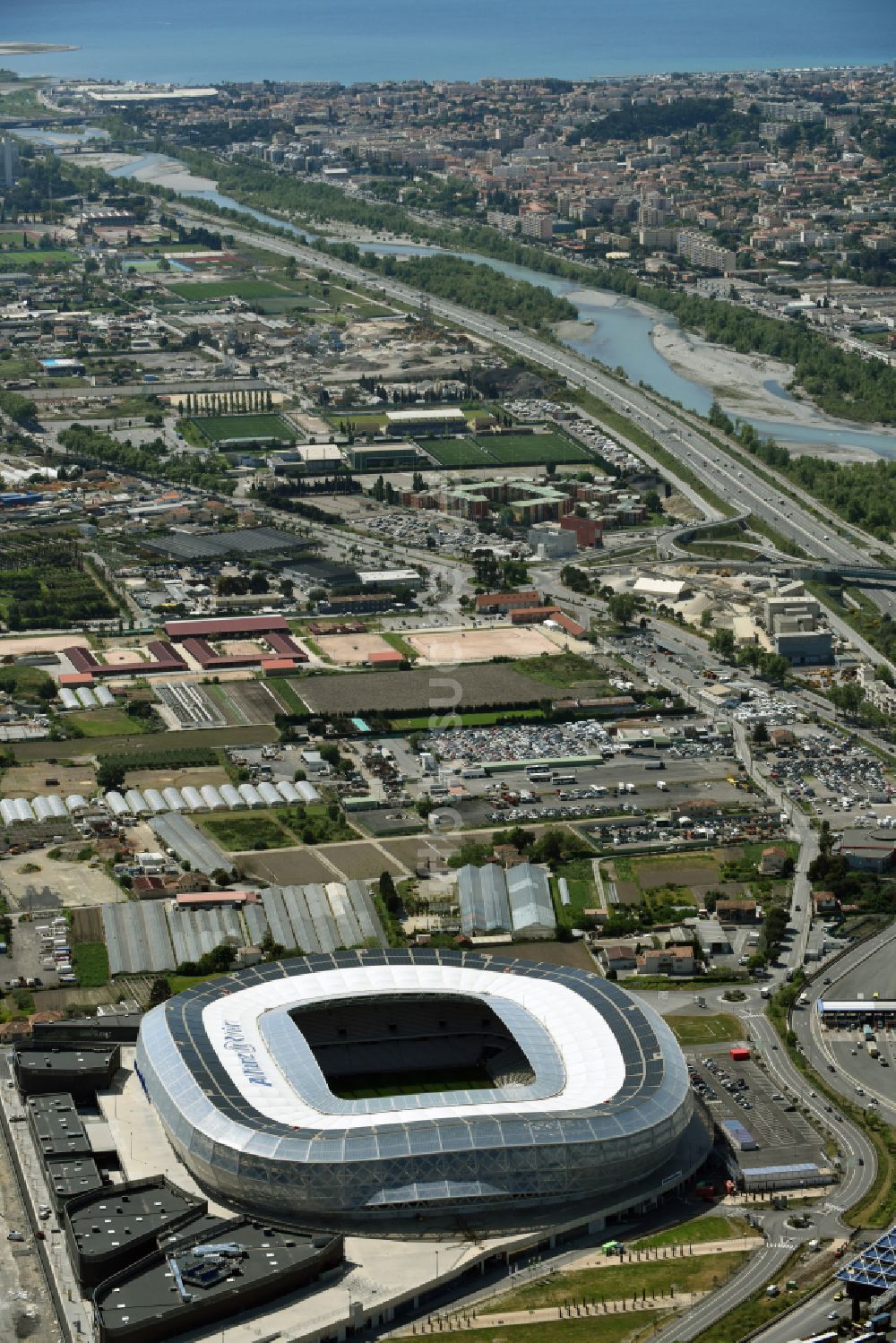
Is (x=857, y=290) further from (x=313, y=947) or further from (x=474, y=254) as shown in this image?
(x=313, y=947)

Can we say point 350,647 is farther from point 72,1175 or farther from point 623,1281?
point 623,1281

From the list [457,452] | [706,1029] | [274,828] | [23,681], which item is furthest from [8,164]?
[706,1029]

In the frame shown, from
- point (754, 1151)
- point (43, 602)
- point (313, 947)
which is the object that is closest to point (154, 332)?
point (43, 602)

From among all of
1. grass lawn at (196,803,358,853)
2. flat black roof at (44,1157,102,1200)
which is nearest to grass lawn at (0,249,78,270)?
grass lawn at (196,803,358,853)

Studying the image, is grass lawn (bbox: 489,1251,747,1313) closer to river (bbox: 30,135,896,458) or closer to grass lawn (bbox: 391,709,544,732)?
grass lawn (bbox: 391,709,544,732)

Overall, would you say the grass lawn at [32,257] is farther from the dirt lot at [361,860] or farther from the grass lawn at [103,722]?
the dirt lot at [361,860]

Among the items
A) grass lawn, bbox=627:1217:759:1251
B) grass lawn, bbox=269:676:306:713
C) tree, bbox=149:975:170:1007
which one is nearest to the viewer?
grass lawn, bbox=627:1217:759:1251

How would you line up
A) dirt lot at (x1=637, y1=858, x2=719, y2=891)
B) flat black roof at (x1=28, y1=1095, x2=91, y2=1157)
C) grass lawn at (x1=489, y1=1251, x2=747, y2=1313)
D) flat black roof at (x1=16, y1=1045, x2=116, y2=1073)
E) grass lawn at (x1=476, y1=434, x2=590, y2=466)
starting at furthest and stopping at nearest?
grass lawn at (x1=476, y1=434, x2=590, y2=466) < dirt lot at (x1=637, y1=858, x2=719, y2=891) < flat black roof at (x1=16, y1=1045, x2=116, y2=1073) < flat black roof at (x1=28, y1=1095, x2=91, y2=1157) < grass lawn at (x1=489, y1=1251, x2=747, y2=1313)
